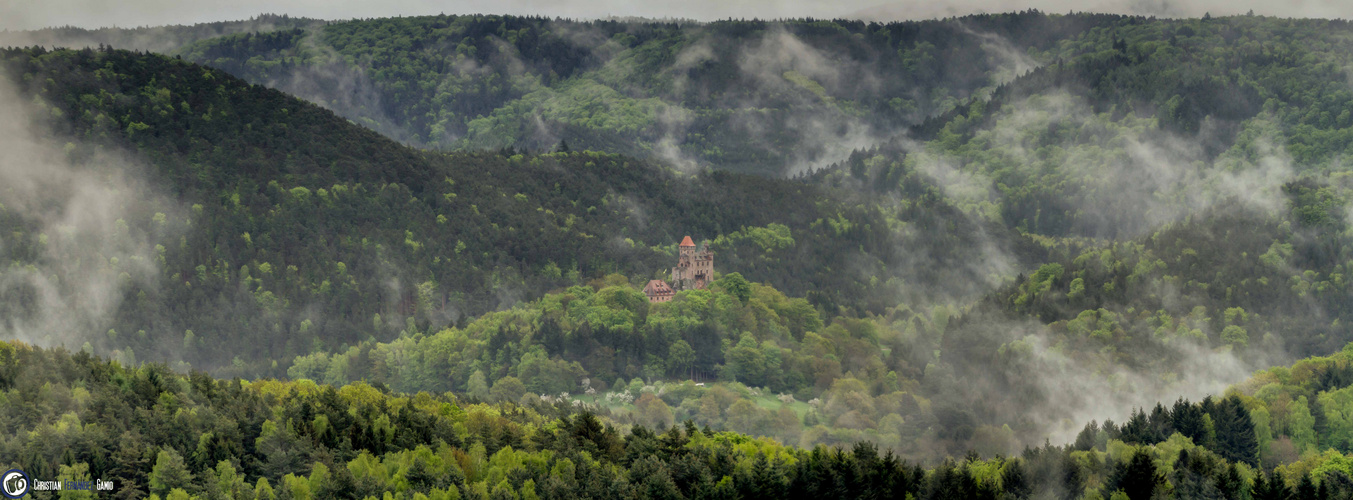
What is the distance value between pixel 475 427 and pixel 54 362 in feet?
134

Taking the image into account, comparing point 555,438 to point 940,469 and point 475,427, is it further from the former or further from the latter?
point 940,469

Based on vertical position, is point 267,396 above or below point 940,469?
above

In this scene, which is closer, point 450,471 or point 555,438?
point 450,471

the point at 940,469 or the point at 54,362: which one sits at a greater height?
the point at 54,362

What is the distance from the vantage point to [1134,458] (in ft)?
438

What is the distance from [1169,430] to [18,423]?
118683mm

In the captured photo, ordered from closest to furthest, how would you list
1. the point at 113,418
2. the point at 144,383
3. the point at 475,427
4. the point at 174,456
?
the point at 174,456 → the point at 113,418 → the point at 144,383 → the point at 475,427

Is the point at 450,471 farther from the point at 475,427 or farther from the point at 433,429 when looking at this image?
the point at 475,427


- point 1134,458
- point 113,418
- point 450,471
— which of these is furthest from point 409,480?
point 1134,458

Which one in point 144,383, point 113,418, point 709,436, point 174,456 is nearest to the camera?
point 174,456

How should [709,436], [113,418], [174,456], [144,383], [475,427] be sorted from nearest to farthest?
[174,456] → [113,418] → [144,383] → [475,427] → [709,436]

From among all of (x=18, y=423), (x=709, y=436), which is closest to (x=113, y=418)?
(x=18, y=423)

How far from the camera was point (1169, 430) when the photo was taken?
169625mm

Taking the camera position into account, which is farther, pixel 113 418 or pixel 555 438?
pixel 555 438
